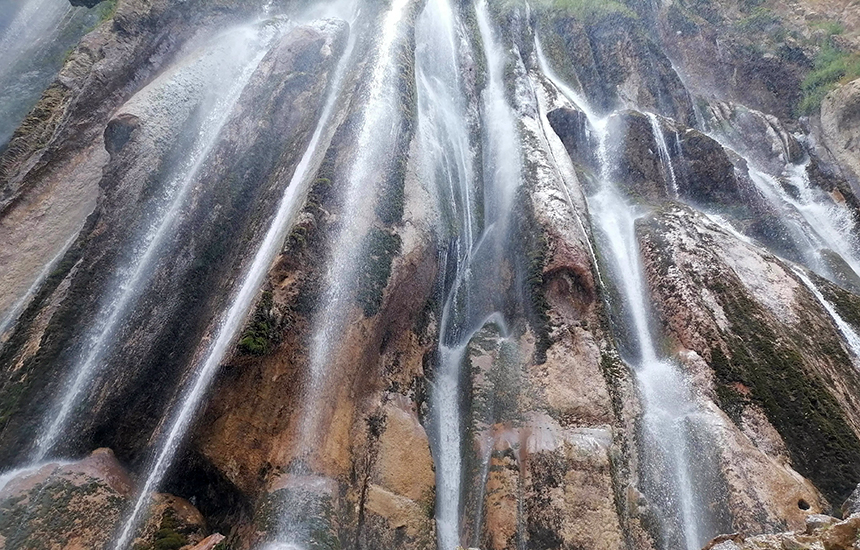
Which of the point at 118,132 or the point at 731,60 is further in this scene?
the point at 731,60

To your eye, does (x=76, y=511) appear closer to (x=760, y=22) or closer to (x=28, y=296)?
(x=28, y=296)

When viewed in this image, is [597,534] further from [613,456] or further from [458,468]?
[458,468]

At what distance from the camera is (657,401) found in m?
10.7

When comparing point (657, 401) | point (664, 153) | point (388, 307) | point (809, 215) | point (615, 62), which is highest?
point (615, 62)

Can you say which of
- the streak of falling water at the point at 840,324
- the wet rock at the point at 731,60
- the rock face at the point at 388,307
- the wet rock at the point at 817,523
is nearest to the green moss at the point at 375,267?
the rock face at the point at 388,307

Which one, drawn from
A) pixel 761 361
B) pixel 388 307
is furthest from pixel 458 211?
pixel 761 361

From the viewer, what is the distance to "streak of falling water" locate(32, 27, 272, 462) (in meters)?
10.4

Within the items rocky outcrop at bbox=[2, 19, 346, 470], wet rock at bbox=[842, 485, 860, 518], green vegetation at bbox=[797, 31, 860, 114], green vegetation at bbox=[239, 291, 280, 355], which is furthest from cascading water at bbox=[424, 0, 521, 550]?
green vegetation at bbox=[797, 31, 860, 114]

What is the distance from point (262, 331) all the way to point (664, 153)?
16.5 m

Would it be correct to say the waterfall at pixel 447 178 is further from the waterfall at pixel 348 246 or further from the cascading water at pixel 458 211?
the waterfall at pixel 348 246

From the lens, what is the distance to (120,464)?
1006 centimetres

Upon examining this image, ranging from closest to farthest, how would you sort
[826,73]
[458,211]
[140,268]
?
[140,268] → [458,211] → [826,73]

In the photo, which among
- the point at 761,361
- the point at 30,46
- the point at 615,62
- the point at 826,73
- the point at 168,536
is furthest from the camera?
the point at 615,62

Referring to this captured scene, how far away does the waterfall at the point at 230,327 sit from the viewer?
933 centimetres
